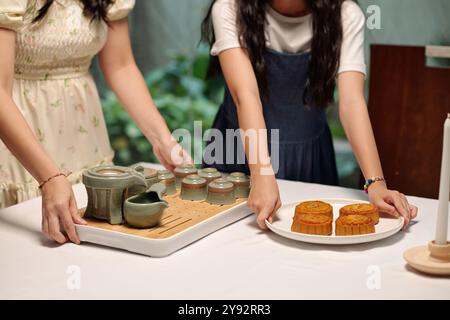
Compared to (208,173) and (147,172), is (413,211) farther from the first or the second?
(147,172)

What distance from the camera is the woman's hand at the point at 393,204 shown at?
4.87 feet

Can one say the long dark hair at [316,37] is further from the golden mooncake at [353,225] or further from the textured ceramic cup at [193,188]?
the golden mooncake at [353,225]

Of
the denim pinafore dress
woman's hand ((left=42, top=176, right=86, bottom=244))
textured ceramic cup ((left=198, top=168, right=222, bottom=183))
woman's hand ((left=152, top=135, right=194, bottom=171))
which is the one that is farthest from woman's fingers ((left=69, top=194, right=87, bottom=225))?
the denim pinafore dress

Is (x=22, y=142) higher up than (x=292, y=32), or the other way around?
(x=292, y=32)

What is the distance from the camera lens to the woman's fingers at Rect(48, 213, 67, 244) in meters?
1.37

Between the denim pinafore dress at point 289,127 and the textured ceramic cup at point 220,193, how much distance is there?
0.56 meters

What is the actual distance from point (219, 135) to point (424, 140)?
0.75m

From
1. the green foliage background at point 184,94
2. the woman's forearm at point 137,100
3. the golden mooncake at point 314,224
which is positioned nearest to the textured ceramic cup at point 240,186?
the golden mooncake at point 314,224

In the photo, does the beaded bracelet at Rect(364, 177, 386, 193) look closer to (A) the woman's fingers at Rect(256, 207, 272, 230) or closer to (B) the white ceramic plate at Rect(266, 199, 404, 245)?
(B) the white ceramic plate at Rect(266, 199, 404, 245)

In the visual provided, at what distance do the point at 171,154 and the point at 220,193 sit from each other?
0.34 meters

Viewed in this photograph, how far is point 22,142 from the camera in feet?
4.83

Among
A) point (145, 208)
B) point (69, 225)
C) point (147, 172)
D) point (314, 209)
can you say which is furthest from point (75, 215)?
point (314, 209)

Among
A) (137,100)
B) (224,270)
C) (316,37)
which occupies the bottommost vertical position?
(224,270)
